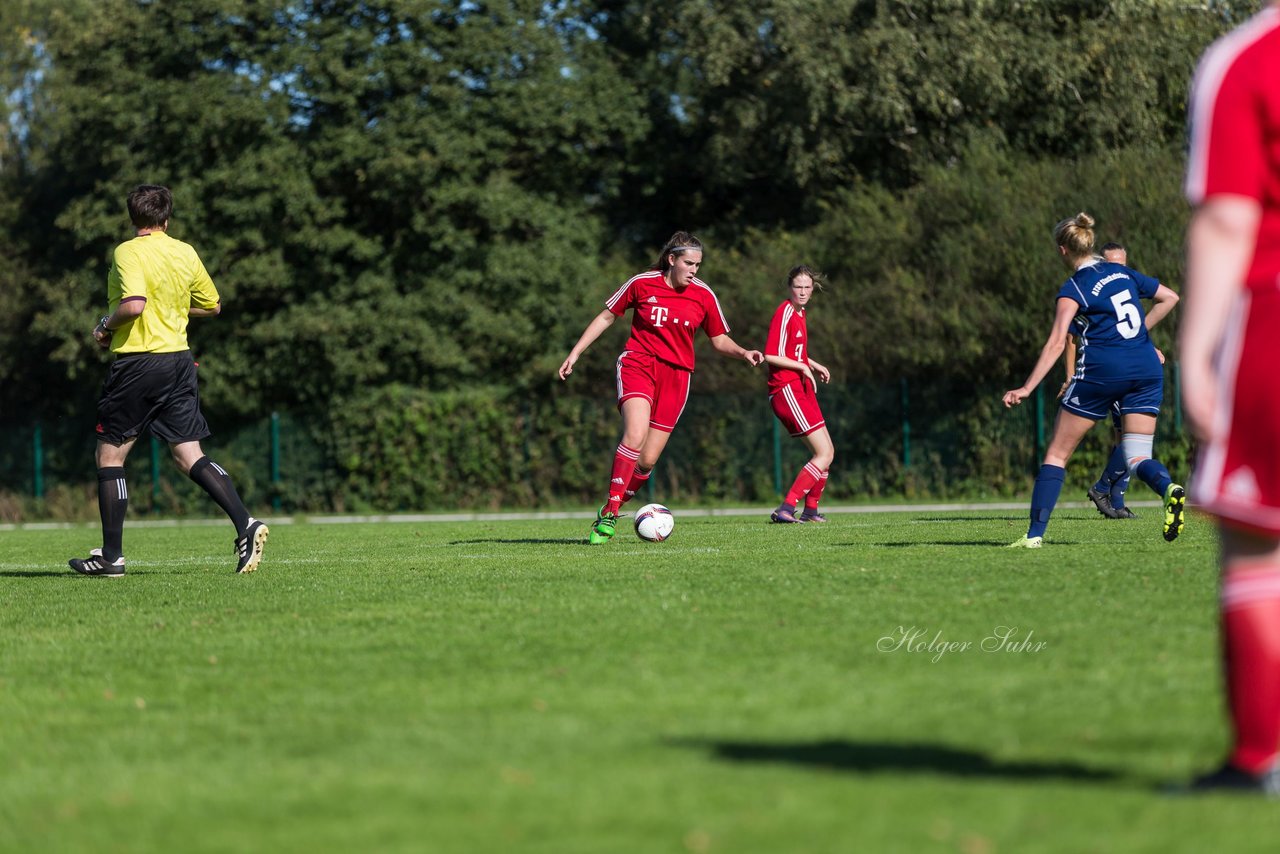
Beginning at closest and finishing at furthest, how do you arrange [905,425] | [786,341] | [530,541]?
[530,541] → [786,341] → [905,425]

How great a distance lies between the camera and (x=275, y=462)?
2911 centimetres

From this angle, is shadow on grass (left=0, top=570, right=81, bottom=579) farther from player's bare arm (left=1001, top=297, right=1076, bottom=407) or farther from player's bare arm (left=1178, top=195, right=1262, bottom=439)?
player's bare arm (left=1178, top=195, right=1262, bottom=439)

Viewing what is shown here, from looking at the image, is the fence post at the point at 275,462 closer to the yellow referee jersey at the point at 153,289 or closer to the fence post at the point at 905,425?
the fence post at the point at 905,425

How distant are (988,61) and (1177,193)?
444 cm

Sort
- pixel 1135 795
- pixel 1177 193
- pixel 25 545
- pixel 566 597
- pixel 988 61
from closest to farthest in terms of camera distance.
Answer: pixel 1135 795, pixel 566 597, pixel 25 545, pixel 1177 193, pixel 988 61

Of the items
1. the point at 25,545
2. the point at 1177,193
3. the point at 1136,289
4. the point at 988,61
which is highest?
the point at 988,61

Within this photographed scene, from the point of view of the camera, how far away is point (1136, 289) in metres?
10.2

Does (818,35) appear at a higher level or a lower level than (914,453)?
higher

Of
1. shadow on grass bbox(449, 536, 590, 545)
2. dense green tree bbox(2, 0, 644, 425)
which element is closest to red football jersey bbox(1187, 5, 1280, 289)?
shadow on grass bbox(449, 536, 590, 545)

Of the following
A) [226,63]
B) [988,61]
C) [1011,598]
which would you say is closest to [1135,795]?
[1011,598]

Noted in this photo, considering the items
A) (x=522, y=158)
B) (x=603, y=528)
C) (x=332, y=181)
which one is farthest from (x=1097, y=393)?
(x=522, y=158)

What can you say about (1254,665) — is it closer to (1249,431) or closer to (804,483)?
(1249,431)

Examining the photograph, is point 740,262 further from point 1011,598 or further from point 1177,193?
point 1011,598

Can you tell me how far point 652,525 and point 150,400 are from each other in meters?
3.83
